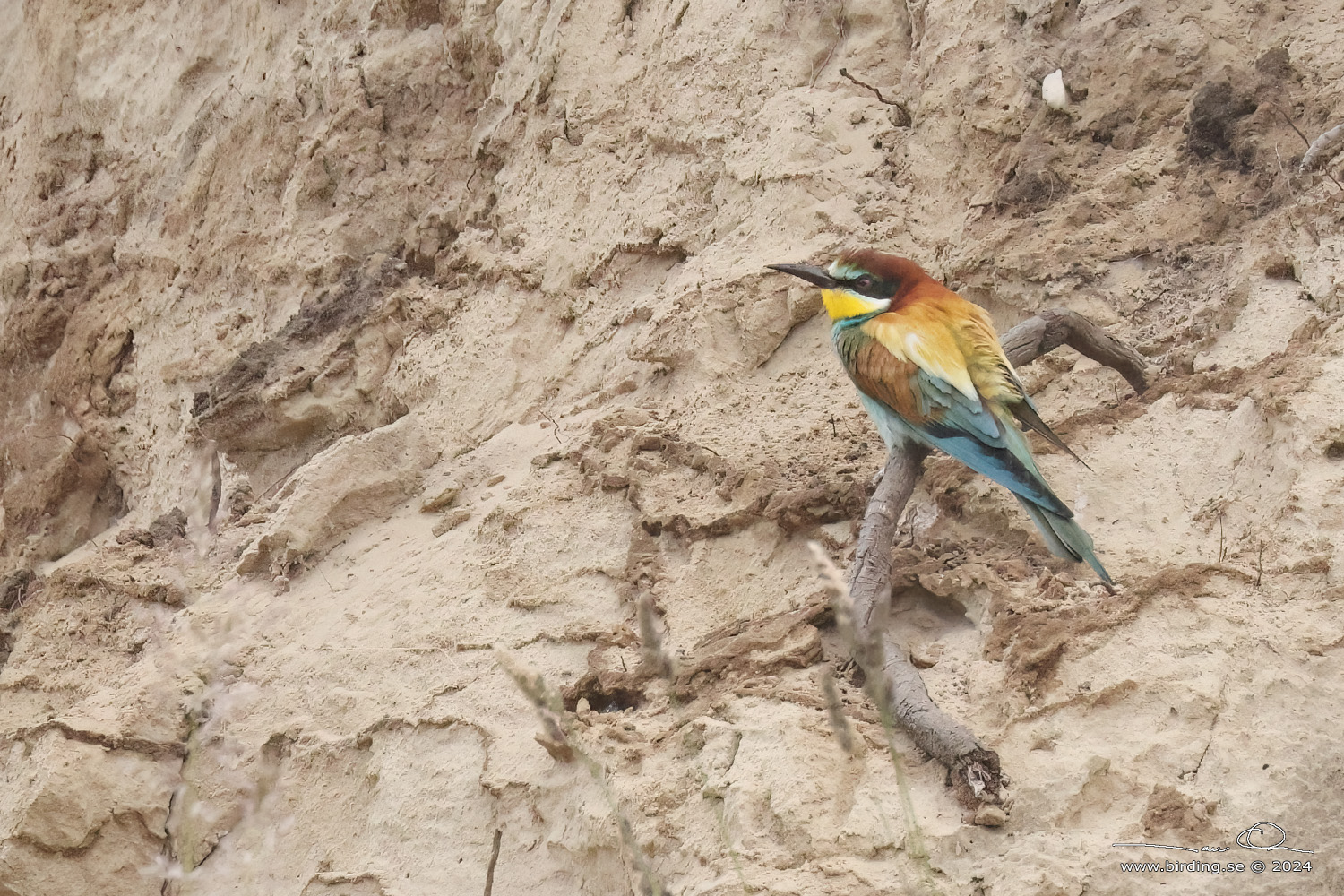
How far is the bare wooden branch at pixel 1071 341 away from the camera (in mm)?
2135

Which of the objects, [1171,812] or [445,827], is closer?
[1171,812]

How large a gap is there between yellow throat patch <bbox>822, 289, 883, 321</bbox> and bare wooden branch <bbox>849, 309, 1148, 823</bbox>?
0.30 meters

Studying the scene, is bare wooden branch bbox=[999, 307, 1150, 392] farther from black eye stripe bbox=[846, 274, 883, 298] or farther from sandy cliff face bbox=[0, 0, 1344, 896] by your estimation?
black eye stripe bbox=[846, 274, 883, 298]

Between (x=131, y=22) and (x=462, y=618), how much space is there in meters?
3.61

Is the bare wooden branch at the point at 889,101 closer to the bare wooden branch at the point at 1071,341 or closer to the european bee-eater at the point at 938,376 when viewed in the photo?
the european bee-eater at the point at 938,376

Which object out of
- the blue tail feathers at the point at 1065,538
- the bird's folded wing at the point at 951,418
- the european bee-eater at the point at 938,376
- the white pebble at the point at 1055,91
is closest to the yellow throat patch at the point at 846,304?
the european bee-eater at the point at 938,376

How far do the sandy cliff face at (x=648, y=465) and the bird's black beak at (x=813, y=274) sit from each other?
0.86 ft

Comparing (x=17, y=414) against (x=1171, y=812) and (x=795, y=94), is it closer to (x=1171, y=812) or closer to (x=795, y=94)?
(x=795, y=94)

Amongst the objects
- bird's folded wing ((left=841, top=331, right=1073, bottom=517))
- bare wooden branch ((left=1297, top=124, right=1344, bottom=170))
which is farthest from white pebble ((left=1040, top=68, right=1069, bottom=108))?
bird's folded wing ((left=841, top=331, right=1073, bottom=517))

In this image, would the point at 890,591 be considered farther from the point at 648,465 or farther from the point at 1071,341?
the point at 648,465

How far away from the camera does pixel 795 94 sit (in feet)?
10.4

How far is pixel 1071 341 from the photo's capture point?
217 cm

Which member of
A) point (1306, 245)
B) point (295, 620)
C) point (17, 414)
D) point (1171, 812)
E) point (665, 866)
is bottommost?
point (17, 414)

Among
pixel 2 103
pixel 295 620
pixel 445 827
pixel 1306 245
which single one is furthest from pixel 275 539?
pixel 2 103
